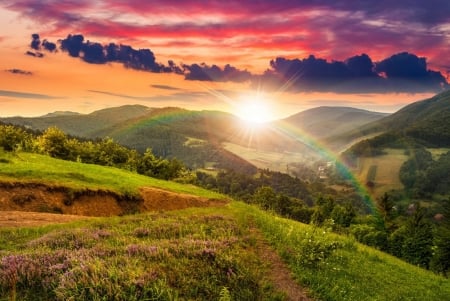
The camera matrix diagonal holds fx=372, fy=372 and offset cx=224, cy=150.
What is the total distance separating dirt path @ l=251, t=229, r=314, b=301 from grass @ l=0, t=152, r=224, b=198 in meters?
21.5

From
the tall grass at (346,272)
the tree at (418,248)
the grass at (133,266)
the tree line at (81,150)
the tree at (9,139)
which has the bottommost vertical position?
the tree at (418,248)

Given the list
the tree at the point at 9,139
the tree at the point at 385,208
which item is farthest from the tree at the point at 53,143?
the tree at the point at 385,208

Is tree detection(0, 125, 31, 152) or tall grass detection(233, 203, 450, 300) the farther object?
tree detection(0, 125, 31, 152)

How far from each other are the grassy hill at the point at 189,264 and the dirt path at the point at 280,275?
63mm

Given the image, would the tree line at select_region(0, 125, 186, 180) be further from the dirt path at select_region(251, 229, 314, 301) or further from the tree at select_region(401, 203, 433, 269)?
the tree at select_region(401, 203, 433, 269)

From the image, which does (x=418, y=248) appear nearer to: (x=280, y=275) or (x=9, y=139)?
(x=9, y=139)

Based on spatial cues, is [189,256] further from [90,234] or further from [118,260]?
[90,234]

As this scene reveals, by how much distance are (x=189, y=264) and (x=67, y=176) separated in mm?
25620

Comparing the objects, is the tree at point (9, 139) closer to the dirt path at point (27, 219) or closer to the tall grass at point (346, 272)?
the dirt path at point (27, 219)

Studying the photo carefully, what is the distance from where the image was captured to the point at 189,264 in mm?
10156

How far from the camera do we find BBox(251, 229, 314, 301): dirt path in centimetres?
1030

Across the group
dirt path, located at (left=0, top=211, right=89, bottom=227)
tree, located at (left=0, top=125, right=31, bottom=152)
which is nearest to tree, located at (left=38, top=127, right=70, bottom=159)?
tree, located at (left=0, top=125, right=31, bottom=152)

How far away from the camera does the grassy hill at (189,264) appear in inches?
333

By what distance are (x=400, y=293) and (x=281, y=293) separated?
5.39 m
